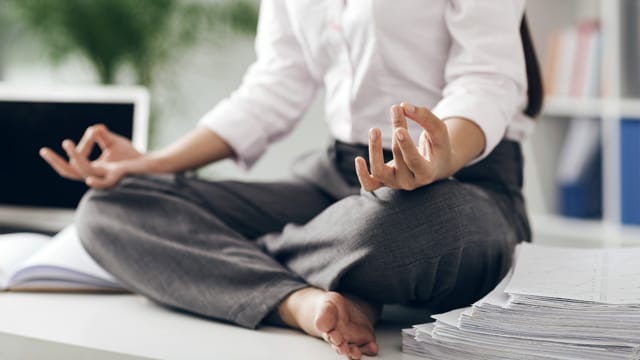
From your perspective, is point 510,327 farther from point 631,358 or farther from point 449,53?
point 449,53

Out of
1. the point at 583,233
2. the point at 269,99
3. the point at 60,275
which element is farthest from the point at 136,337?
the point at 583,233

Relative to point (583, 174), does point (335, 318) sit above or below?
above

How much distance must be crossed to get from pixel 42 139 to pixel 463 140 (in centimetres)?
129

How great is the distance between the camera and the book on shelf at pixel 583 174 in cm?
231

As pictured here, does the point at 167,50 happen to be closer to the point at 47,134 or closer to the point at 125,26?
the point at 125,26

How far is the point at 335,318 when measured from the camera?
0.97 metres

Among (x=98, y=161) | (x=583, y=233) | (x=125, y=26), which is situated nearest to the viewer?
(x=98, y=161)

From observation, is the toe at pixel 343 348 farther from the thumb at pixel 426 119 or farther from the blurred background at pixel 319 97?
the blurred background at pixel 319 97

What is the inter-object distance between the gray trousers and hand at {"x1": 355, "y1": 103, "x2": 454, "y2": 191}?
6cm

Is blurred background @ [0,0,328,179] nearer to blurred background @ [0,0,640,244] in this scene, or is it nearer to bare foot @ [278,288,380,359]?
blurred background @ [0,0,640,244]

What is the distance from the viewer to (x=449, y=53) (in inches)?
47.9

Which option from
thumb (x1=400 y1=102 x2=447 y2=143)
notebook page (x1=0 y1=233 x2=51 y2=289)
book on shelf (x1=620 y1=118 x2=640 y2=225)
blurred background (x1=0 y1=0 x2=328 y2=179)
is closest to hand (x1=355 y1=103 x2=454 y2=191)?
thumb (x1=400 y1=102 x2=447 y2=143)

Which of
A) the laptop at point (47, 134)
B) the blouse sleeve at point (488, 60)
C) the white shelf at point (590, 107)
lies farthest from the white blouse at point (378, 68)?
the white shelf at point (590, 107)

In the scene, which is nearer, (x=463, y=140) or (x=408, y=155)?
(x=408, y=155)
